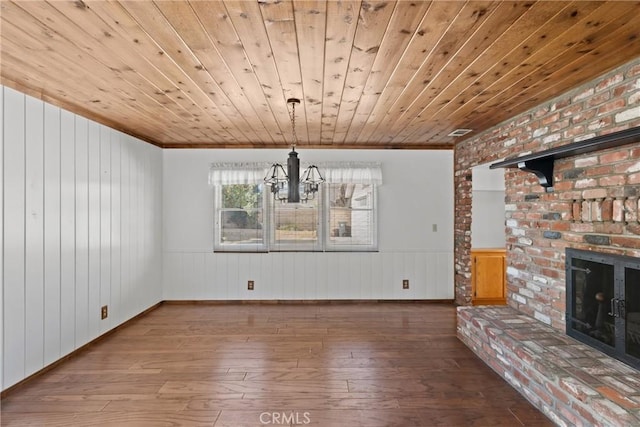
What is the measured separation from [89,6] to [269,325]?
324 centimetres

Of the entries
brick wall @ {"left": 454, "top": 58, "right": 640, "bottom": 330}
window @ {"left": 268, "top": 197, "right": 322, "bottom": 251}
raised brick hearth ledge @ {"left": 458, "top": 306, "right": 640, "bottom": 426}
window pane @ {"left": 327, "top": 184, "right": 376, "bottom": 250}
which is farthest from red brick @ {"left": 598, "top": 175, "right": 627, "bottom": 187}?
window @ {"left": 268, "top": 197, "right": 322, "bottom": 251}

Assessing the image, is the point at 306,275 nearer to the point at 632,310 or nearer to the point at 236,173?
the point at 236,173

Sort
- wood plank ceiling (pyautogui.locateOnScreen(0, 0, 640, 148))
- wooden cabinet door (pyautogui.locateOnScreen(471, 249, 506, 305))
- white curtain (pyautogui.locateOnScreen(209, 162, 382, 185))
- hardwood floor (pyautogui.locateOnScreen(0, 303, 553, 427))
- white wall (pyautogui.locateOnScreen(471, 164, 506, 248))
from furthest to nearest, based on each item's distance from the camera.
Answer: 1. white wall (pyautogui.locateOnScreen(471, 164, 506, 248))
2. white curtain (pyautogui.locateOnScreen(209, 162, 382, 185))
3. wooden cabinet door (pyautogui.locateOnScreen(471, 249, 506, 305))
4. hardwood floor (pyautogui.locateOnScreen(0, 303, 553, 427))
5. wood plank ceiling (pyautogui.locateOnScreen(0, 0, 640, 148))

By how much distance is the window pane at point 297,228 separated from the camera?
4.61m

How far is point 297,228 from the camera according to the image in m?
4.61

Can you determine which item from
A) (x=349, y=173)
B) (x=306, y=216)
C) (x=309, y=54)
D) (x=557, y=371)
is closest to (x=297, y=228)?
(x=306, y=216)

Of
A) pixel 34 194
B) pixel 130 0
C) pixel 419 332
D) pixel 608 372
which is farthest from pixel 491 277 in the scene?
pixel 34 194

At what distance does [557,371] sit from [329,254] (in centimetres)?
300

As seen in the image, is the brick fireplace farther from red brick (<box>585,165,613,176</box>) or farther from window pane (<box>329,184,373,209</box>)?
window pane (<box>329,184,373,209</box>)

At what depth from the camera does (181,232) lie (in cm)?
461

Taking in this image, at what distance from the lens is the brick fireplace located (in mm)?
2018

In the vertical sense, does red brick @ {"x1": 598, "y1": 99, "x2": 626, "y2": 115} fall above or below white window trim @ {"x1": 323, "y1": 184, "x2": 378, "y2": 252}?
above

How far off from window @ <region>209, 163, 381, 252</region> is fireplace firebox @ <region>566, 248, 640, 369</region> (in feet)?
8.17

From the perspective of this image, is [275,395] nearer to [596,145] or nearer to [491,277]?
[596,145]
